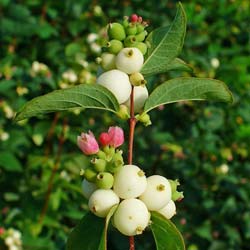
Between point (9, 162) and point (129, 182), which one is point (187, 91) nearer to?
point (129, 182)

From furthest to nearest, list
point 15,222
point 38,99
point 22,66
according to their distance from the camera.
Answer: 1. point 22,66
2. point 15,222
3. point 38,99

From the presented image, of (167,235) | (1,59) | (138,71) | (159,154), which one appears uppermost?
(138,71)

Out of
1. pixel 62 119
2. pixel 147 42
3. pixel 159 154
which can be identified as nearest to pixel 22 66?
pixel 62 119

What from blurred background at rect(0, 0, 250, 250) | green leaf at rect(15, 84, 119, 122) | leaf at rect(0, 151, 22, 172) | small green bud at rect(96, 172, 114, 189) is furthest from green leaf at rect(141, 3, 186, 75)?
leaf at rect(0, 151, 22, 172)

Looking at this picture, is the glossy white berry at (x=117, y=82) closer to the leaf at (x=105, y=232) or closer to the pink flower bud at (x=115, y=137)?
the pink flower bud at (x=115, y=137)

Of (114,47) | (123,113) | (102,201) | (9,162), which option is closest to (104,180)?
(102,201)

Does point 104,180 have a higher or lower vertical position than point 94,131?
higher

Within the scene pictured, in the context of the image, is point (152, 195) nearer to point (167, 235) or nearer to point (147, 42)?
point (167, 235)

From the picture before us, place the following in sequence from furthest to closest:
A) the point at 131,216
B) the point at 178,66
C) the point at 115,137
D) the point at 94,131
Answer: the point at 94,131
the point at 178,66
the point at 115,137
the point at 131,216
